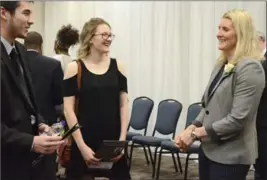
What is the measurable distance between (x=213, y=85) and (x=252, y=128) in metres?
0.32

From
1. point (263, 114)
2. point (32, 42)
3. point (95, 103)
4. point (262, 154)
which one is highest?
point (32, 42)

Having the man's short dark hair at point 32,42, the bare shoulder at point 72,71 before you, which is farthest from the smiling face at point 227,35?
the man's short dark hair at point 32,42

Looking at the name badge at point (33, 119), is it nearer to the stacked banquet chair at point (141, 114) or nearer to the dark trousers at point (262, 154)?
the dark trousers at point (262, 154)

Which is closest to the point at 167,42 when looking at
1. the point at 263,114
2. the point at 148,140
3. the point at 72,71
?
the point at 148,140

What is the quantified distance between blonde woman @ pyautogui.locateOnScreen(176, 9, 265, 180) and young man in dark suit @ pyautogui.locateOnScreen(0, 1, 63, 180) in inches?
33.3

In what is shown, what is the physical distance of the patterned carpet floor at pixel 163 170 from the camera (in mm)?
4969

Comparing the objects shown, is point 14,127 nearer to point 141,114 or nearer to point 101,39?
point 101,39

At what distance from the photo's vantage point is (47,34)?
7.94m

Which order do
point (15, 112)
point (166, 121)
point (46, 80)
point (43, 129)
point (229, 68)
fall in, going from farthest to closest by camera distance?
point (166, 121) < point (46, 80) < point (229, 68) < point (43, 129) < point (15, 112)

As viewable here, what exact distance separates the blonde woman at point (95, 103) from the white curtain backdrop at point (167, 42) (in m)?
3.46

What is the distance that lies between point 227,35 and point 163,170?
3.49m

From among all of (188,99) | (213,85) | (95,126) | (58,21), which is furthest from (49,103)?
(58,21)

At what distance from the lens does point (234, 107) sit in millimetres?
2088

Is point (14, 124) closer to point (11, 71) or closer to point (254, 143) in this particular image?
point (11, 71)
